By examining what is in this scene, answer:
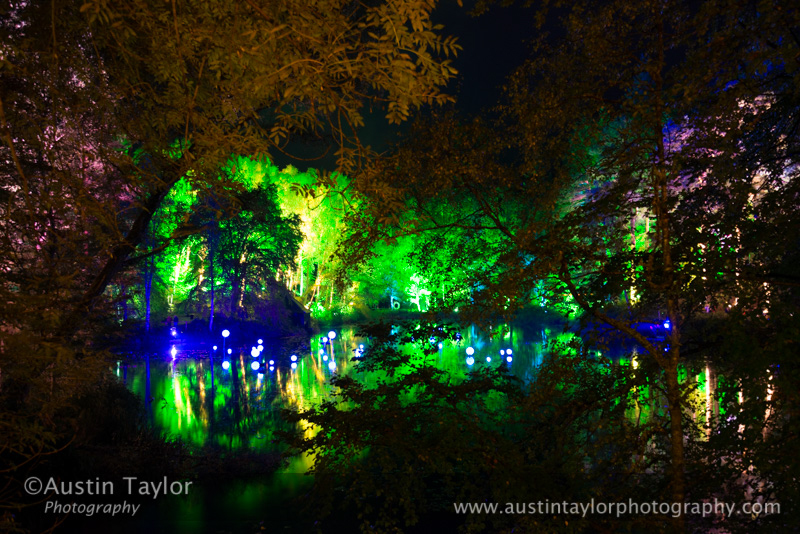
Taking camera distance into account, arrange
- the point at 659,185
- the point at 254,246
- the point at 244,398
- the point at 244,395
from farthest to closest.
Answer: the point at 254,246
the point at 244,395
the point at 244,398
the point at 659,185

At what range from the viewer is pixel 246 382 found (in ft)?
64.7

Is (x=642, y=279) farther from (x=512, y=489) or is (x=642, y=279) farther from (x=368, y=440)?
(x=368, y=440)

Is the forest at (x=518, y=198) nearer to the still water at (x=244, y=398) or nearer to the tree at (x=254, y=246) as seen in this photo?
the still water at (x=244, y=398)

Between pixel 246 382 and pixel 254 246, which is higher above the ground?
pixel 254 246

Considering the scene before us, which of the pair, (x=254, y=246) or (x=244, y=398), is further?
(x=254, y=246)

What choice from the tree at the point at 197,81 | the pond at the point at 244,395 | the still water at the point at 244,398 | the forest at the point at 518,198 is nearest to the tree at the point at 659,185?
the forest at the point at 518,198

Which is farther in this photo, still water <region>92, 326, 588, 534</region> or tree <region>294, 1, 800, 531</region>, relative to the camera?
still water <region>92, 326, 588, 534</region>

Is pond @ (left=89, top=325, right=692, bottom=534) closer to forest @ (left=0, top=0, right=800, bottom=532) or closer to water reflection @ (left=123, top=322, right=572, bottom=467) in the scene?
water reflection @ (left=123, top=322, right=572, bottom=467)

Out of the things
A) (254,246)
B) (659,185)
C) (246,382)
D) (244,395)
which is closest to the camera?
(659,185)

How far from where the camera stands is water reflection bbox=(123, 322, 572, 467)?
45.2ft

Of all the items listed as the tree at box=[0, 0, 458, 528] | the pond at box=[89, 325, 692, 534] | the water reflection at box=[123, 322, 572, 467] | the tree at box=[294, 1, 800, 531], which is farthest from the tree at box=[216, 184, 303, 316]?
the tree at box=[294, 1, 800, 531]

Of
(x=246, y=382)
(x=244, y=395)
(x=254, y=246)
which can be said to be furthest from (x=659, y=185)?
(x=254, y=246)

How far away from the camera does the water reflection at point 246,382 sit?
13.8 m

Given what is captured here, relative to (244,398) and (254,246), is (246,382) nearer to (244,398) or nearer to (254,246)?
(244,398)
